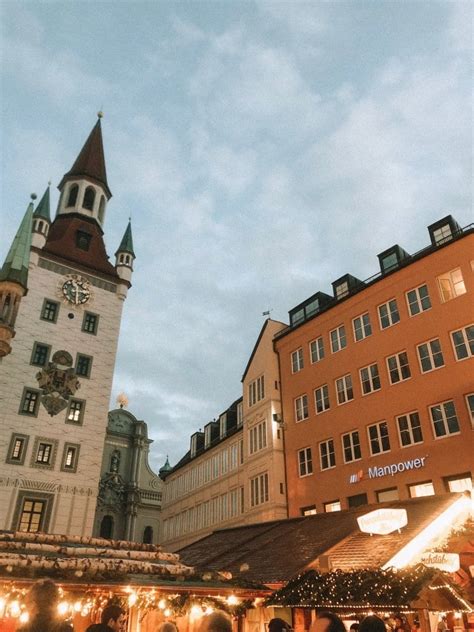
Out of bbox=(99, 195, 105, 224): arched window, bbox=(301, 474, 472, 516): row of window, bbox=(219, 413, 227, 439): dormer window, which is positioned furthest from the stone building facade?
bbox=(301, 474, 472, 516): row of window

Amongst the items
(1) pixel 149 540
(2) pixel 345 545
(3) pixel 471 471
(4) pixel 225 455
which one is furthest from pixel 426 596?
(1) pixel 149 540

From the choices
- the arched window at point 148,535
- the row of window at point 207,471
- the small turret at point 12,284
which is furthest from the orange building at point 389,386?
the arched window at point 148,535

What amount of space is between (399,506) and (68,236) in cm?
3490

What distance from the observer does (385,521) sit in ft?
47.1

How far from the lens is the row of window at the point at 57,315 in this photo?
36.8m

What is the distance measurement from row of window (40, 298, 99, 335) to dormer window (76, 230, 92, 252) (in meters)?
6.96

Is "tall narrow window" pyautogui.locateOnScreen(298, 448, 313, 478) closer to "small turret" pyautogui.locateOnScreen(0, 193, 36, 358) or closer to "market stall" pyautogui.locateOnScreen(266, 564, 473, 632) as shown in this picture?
"market stall" pyautogui.locateOnScreen(266, 564, 473, 632)

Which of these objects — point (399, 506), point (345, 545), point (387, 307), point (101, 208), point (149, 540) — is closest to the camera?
point (345, 545)

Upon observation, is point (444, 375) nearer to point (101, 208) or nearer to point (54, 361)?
point (54, 361)

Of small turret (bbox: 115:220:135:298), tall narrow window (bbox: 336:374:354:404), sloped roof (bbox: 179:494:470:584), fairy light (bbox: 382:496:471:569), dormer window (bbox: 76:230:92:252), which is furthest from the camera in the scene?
small turret (bbox: 115:220:135:298)

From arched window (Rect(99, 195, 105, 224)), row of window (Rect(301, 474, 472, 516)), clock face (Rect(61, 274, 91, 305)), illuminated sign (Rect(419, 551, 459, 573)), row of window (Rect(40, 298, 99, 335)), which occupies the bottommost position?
illuminated sign (Rect(419, 551, 459, 573))

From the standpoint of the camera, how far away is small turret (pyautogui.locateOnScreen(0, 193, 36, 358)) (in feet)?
104

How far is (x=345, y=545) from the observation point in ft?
50.7

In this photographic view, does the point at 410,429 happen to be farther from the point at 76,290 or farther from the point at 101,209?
the point at 101,209
